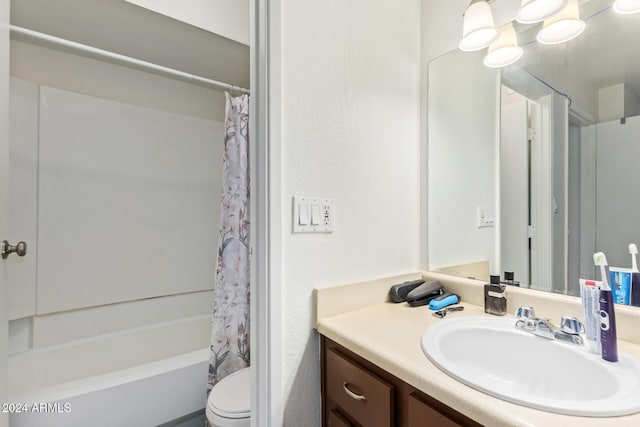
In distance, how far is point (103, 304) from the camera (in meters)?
1.82

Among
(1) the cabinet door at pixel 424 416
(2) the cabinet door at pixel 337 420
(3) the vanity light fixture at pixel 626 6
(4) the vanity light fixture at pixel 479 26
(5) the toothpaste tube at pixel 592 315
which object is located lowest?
(2) the cabinet door at pixel 337 420

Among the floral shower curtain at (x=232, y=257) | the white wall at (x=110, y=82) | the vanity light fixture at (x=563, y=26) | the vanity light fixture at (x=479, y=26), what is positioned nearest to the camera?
the vanity light fixture at (x=563, y=26)

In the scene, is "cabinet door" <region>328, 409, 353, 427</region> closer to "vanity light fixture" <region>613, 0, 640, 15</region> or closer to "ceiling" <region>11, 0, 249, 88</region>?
"vanity light fixture" <region>613, 0, 640, 15</region>

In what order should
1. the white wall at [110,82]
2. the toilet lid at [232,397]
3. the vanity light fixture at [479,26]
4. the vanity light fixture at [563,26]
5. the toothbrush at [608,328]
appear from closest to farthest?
the toothbrush at [608,328] < the vanity light fixture at [563,26] < the vanity light fixture at [479,26] < the toilet lid at [232,397] < the white wall at [110,82]

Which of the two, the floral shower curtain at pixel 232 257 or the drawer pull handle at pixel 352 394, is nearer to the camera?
the drawer pull handle at pixel 352 394

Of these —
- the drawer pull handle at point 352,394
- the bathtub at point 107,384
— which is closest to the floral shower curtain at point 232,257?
the bathtub at point 107,384

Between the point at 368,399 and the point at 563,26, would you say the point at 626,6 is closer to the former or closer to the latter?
the point at 563,26

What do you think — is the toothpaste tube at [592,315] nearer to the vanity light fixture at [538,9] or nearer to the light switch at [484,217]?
the light switch at [484,217]

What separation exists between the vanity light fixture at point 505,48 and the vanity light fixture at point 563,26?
74mm

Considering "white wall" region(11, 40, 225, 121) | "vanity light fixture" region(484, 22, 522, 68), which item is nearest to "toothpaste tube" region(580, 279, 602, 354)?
"vanity light fixture" region(484, 22, 522, 68)

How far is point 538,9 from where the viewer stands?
2.69 ft

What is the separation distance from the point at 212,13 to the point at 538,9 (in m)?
1.58

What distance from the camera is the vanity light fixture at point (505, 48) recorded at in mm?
986

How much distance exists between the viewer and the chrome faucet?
693 mm
